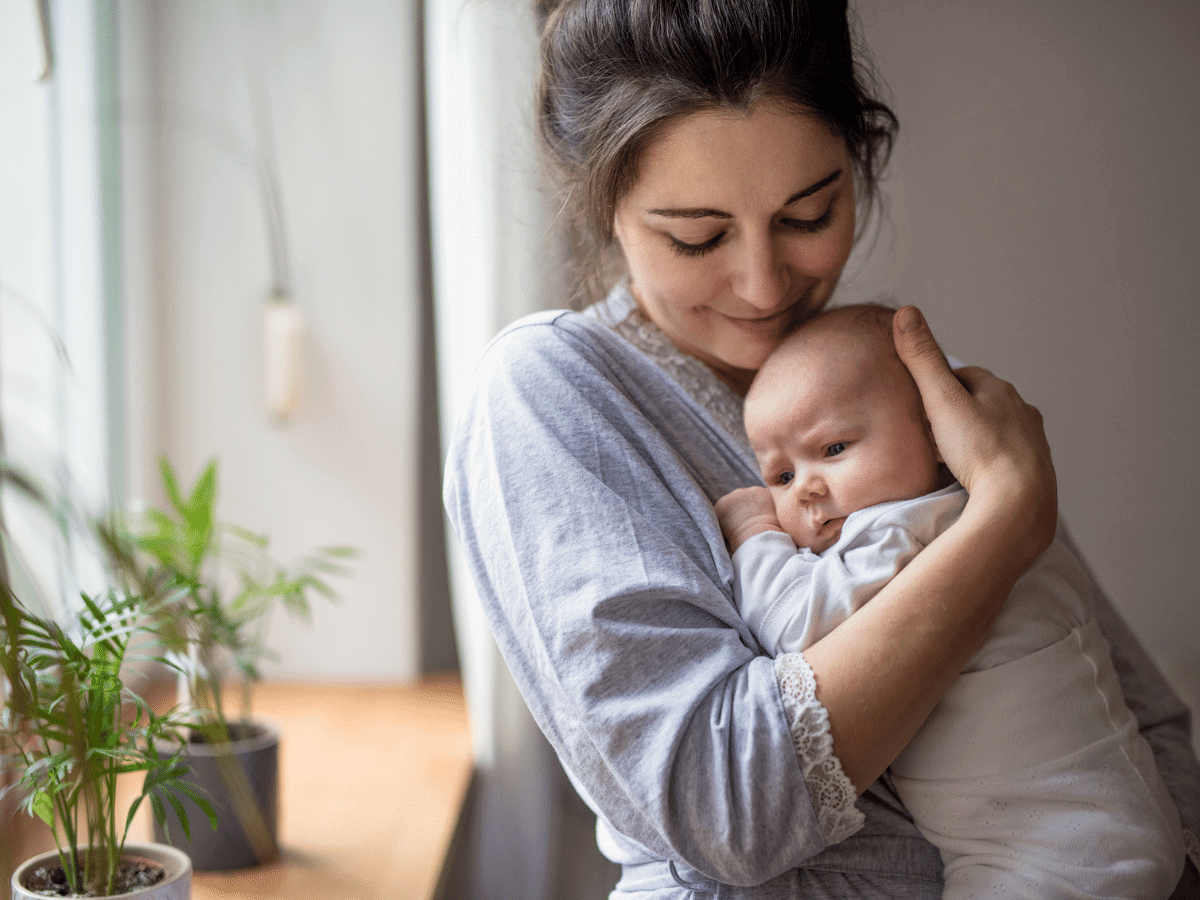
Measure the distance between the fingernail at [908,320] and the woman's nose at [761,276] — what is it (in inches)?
4.4

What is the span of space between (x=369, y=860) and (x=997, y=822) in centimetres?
98

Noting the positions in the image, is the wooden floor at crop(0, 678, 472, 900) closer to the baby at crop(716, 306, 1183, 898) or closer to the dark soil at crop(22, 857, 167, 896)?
the dark soil at crop(22, 857, 167, 896)

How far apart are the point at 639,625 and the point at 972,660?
31cm

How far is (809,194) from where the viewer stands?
0.91m

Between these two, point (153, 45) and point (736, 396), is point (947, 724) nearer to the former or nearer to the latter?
point (736, 396)

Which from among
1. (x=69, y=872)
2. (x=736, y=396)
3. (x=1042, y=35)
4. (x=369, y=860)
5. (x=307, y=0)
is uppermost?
(x=307, y=0)

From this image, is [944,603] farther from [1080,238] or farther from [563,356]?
[1080,238]

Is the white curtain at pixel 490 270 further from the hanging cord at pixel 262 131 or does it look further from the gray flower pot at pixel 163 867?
the gray flower pot at pixel 163 867

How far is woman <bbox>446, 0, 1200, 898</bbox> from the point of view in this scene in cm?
74

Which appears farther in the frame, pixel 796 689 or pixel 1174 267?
pixel 1174 267

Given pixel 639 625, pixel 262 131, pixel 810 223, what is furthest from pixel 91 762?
pixel 262 131

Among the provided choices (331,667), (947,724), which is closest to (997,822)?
(947,724)

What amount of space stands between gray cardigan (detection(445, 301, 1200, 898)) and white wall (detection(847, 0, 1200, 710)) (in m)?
1.14

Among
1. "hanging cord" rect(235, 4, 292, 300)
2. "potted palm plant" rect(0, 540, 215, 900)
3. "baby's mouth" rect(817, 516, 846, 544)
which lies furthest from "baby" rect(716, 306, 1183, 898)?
"hanging cord" rect(235, 4, 292, 300)
